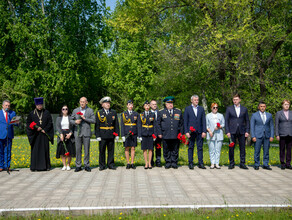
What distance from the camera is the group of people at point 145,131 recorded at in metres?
Result: 10.0

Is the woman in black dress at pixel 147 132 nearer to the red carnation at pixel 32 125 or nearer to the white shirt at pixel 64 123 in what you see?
the white shirt at pixel 64 123

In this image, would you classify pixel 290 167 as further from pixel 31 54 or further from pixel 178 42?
pixel 31 54

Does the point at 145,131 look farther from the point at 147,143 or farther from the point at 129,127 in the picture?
the point at 129,127

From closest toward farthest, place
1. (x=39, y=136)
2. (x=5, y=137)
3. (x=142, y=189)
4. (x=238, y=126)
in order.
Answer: (x=142, y=189) → (x=5, y=137) → (x=39, y=136) → (x=238, y=126)

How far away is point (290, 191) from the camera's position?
23.7 ft

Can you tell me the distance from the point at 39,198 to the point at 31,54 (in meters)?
24.4

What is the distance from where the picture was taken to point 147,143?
10.2 m

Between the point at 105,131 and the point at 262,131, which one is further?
the point at 262,131

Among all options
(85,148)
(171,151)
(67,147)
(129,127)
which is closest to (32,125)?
(67,147)

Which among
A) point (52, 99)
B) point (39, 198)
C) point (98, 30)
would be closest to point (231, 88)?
point (39, 198)

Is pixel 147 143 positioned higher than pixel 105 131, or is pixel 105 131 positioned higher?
pixel 105 131

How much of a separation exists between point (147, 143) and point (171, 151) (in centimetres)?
82

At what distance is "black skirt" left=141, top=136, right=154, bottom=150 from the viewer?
10.2m

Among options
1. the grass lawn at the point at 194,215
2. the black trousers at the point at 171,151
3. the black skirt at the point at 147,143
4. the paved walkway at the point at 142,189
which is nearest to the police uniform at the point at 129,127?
the black skirt at the point at 147,143
